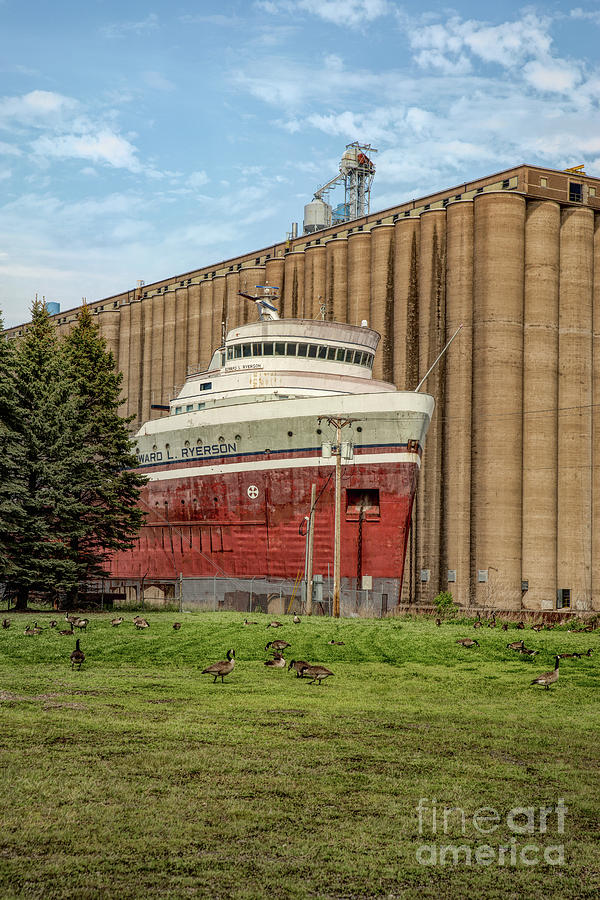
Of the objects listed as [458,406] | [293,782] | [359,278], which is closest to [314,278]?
[359,278]

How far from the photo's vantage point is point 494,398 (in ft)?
185

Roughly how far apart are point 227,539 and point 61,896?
128 ft

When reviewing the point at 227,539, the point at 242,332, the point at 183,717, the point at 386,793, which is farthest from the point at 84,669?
the point at 242,332

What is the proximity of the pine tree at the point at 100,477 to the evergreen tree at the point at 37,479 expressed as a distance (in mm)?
566

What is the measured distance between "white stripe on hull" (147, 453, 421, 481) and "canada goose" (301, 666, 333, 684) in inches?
970

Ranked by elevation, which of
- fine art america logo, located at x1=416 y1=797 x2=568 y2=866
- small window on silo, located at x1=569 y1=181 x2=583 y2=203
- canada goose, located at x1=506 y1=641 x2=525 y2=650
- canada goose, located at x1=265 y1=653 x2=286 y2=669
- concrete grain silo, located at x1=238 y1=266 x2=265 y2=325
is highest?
small window on silo, located at x1=569 y1=181 x2=583 y2=203

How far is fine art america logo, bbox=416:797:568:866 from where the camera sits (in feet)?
23.0

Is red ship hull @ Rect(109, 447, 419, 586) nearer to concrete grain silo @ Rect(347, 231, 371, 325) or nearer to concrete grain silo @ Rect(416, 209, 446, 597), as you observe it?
concrete grain silo @ Rect(416, 209, 446, 597)

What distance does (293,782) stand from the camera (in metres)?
8.84

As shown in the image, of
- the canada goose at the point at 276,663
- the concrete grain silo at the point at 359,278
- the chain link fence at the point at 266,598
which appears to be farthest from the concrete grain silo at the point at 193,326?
the canada goose at the point at 276,663

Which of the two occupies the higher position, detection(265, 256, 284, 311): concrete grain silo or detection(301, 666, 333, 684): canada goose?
detection(265, 256, 284, 311): concrete grain silo

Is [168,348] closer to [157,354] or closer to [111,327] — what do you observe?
[157,354]

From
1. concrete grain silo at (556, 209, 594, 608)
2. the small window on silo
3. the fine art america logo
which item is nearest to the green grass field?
the fine art america logo

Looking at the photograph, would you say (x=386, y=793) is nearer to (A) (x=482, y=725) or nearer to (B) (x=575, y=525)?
(A) (x=482, y=725)
